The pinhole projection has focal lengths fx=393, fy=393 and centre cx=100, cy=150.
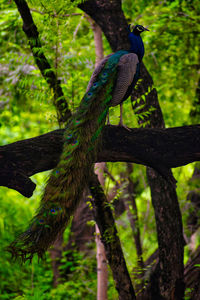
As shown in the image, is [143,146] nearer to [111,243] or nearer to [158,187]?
[158,187]

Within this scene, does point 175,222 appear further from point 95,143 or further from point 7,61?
point 7,61

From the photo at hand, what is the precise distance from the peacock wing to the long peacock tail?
0.16ft

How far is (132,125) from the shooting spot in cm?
458

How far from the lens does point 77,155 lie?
10.9 feet

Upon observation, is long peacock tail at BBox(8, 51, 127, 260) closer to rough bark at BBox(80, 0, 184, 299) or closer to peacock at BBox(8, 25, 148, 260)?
peacock at BBox(8, 25, 148, 260)

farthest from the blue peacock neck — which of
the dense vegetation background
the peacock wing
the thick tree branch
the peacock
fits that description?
the dense vegetation background

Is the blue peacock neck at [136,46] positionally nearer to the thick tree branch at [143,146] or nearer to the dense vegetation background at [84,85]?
the thick tree branch at [143,146]

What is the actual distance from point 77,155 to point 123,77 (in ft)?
3.28

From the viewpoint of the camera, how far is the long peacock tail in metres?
2.84

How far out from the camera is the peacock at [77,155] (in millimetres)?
2861

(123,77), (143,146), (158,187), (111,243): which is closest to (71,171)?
(143,146)

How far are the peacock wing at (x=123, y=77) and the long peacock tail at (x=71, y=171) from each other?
0.05m

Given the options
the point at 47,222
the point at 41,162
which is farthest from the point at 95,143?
the point at 47,222

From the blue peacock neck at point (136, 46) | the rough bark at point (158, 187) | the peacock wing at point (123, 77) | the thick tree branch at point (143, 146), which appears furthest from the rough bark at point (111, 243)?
the blue peacock neck at point (136, 46)
